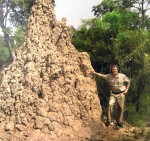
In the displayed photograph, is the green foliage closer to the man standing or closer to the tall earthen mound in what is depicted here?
the man standing

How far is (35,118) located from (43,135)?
451 mm

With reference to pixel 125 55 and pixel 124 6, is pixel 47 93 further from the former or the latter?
pixel 124 6

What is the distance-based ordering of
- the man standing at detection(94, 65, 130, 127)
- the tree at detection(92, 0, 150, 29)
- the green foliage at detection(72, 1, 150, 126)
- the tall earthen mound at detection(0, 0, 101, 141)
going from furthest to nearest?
the tree at detection(92, 0, 150, 29)
the green foliage at detection(72, 1, 150, 126)
the man standing at detection(94, 65, 130, 127)
the tall earthen mound at detection(0, 0, 101, 141)

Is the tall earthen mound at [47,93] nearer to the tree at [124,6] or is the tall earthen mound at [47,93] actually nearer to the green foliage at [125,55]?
the green foliage at [125,55]

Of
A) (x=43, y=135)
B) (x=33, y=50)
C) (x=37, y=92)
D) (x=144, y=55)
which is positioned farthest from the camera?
(x=144, y=55)

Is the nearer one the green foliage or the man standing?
the man standing

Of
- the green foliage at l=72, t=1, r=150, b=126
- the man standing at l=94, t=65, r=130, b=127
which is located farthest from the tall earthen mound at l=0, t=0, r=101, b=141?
the green foliage at l=72, t=1, r=150, b=126

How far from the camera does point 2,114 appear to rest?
816cm

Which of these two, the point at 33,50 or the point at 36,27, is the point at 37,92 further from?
the point at 36,27

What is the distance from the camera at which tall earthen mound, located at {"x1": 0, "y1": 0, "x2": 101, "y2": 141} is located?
7.79m

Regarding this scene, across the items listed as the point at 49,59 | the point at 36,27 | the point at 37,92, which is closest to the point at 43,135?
the point at 37,92

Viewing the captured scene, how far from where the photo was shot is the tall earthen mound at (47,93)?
7.79 meters

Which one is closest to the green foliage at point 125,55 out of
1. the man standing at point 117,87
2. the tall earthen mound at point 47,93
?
the man standing at point 117,87

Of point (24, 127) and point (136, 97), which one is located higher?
point (136, 97)
